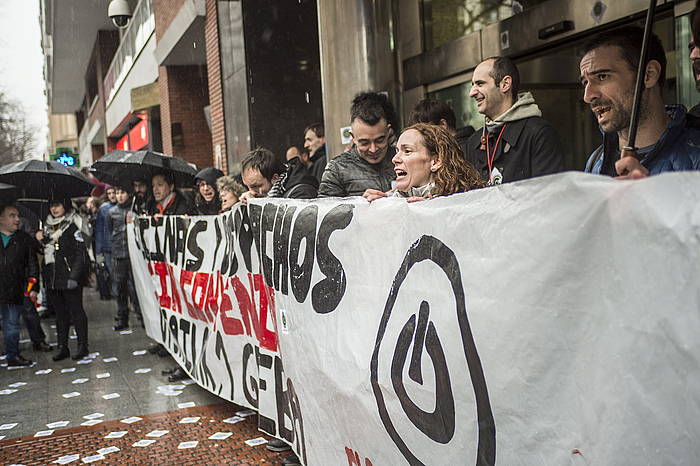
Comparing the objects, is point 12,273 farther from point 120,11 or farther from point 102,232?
point 120,11

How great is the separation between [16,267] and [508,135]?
238 inches

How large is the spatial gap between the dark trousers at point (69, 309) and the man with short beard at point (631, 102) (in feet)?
Answer: 21.6

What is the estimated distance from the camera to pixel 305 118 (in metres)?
12.5

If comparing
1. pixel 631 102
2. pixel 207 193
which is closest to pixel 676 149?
pixel 631 102

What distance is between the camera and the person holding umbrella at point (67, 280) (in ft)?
26.0

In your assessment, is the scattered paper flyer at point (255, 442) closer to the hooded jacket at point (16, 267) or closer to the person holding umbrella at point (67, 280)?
the person holding umbrella at point (67, 280)

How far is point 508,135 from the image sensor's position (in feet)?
13.7

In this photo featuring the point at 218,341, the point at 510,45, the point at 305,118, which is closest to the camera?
the point at 218,341

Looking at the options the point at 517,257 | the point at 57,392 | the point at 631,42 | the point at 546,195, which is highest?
the point at 631,42

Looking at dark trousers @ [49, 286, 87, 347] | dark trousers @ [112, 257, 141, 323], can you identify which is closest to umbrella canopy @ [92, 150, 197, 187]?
dark trousers @ [112, 257, 141, 323]

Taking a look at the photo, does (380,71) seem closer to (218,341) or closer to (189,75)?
(218,341)

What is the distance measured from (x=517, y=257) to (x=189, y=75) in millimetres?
16411

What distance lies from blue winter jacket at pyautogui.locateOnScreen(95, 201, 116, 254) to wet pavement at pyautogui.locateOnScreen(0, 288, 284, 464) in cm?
463

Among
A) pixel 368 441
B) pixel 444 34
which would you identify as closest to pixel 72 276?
pixel 444 34
